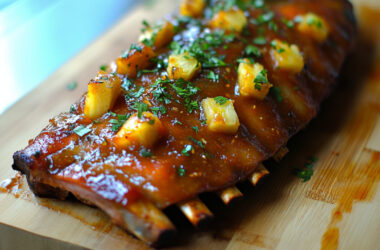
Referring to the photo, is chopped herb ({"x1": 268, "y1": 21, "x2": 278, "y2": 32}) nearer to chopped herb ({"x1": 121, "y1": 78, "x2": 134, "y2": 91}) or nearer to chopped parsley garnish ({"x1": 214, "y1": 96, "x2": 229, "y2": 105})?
chopped parsley garnish ({"x1": 214, "y1": 96, "x2": 229, "y2": 105})

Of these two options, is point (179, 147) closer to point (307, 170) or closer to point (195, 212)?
point (195, 212)

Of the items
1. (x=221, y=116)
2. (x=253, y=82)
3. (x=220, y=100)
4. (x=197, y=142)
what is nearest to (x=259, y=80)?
(x=253, y=82)

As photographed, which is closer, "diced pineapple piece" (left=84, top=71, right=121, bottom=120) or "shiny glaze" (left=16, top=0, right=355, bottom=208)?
"shiny glaze" (left=16, top=0, right=355, bottom=208)

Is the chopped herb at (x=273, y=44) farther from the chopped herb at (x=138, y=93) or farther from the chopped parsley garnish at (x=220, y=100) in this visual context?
the chopped herb at (x=138, y=93)

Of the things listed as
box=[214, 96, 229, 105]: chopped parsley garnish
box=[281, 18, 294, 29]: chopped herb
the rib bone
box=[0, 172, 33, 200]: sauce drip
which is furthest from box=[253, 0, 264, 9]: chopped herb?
box=[0, 172, 33, 200]: sauce drip

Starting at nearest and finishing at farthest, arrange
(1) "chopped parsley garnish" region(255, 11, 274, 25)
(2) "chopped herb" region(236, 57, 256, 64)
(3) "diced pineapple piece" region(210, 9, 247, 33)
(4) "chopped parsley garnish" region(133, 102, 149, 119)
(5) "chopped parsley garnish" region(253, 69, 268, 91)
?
(4) "chopped parsley garnish" region(133, 102, 149, 119)
(5) "chopped parsley garnish" region(253, 69, 268, 91)
(2) "chopped herb" region(236, 57, 256, 64)
(3) "diced pineapple piece" region(210, 9, 247, 33)
(1) "chopped parsley garnish" region(255, 11, 274, 25)

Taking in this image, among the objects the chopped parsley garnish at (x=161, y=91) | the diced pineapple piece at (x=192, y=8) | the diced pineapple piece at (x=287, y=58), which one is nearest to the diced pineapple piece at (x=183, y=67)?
the chopped parsley garnish at (x=161, y=91)

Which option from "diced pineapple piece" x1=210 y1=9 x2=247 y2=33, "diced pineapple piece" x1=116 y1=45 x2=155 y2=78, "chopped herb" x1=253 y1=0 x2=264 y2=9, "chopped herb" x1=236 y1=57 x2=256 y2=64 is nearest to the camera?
"diced pineapple piece" x1=116 y1=45 x2=155 y2=78
